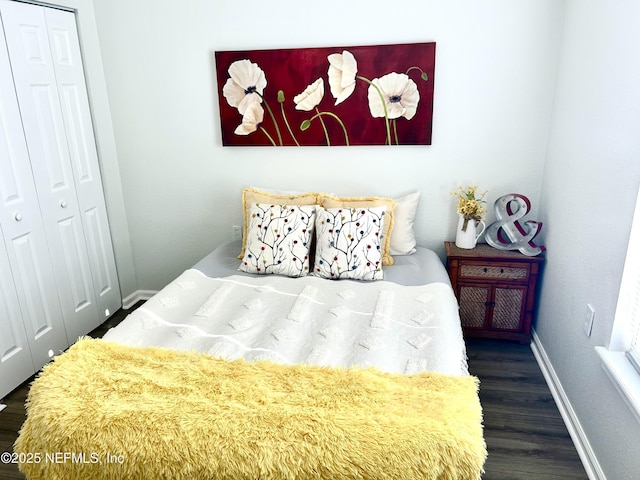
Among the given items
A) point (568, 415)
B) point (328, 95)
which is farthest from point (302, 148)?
point (568, 415)

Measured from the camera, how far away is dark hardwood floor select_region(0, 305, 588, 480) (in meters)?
1.90

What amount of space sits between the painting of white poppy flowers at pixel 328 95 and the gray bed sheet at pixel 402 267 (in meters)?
0.70

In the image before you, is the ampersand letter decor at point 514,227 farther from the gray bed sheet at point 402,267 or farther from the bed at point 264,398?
the bed at point 264,398

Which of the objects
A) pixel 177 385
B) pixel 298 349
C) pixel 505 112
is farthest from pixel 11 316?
pixel 505 112

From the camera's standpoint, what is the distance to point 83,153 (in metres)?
2.89

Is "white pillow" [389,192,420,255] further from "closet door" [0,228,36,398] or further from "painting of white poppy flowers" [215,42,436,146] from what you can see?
"closet door" [0,228,36,398]

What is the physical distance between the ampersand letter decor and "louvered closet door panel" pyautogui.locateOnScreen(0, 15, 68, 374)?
102 inches

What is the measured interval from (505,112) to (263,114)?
146cm

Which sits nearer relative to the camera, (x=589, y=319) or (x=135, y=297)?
(x=589, y=319)

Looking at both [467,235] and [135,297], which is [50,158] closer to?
[135,297]

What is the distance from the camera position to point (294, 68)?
9.27 ft

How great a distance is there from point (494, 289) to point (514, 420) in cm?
78

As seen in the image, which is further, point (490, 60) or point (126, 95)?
point (126, 95)

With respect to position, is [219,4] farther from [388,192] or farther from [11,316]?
[11,316]
